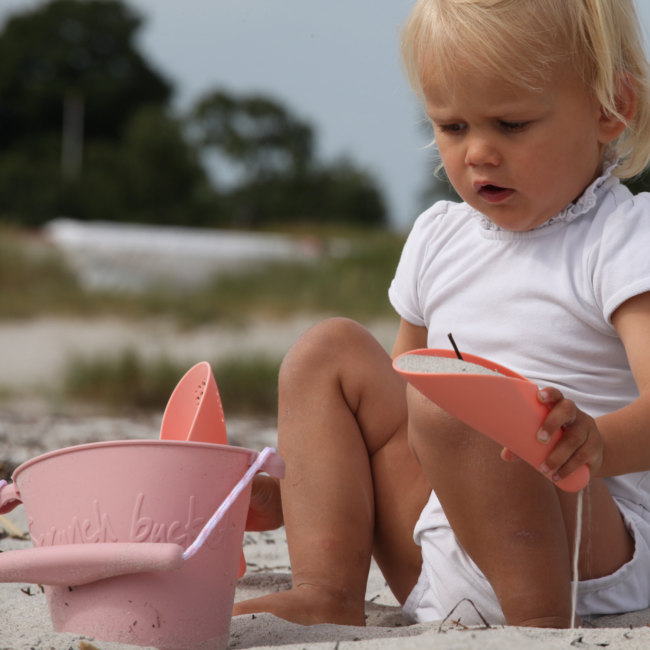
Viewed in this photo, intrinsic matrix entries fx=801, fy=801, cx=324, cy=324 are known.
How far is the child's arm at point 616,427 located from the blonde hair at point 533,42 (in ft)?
1.10

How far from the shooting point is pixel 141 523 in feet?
3.28

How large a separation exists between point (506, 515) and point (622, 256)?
1.37 feet

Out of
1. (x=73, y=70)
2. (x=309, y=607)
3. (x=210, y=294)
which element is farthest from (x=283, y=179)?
(x=309, y=607)

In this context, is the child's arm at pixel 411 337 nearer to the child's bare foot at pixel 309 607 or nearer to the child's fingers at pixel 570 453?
the child's bare foot at pixel 309 607

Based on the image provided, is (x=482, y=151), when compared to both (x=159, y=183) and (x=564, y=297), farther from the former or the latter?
(x=159, y=183)

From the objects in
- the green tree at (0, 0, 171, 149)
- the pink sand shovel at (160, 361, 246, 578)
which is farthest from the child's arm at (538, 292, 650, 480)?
the green tree at (0, 0, 171, 149)

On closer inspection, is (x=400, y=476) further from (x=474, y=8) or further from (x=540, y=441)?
(x=474, y=8)

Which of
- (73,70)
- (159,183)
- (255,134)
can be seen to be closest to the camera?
(159,183)

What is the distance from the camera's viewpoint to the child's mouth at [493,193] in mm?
1251

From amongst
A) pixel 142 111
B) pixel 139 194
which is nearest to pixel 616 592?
pixel 139 194

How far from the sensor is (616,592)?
47.3 inches

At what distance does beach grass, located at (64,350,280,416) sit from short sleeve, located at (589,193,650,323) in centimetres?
331

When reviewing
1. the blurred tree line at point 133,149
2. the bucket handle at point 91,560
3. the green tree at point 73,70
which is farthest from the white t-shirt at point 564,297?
the green tree at point 73,70

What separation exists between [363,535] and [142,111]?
94.1ft
